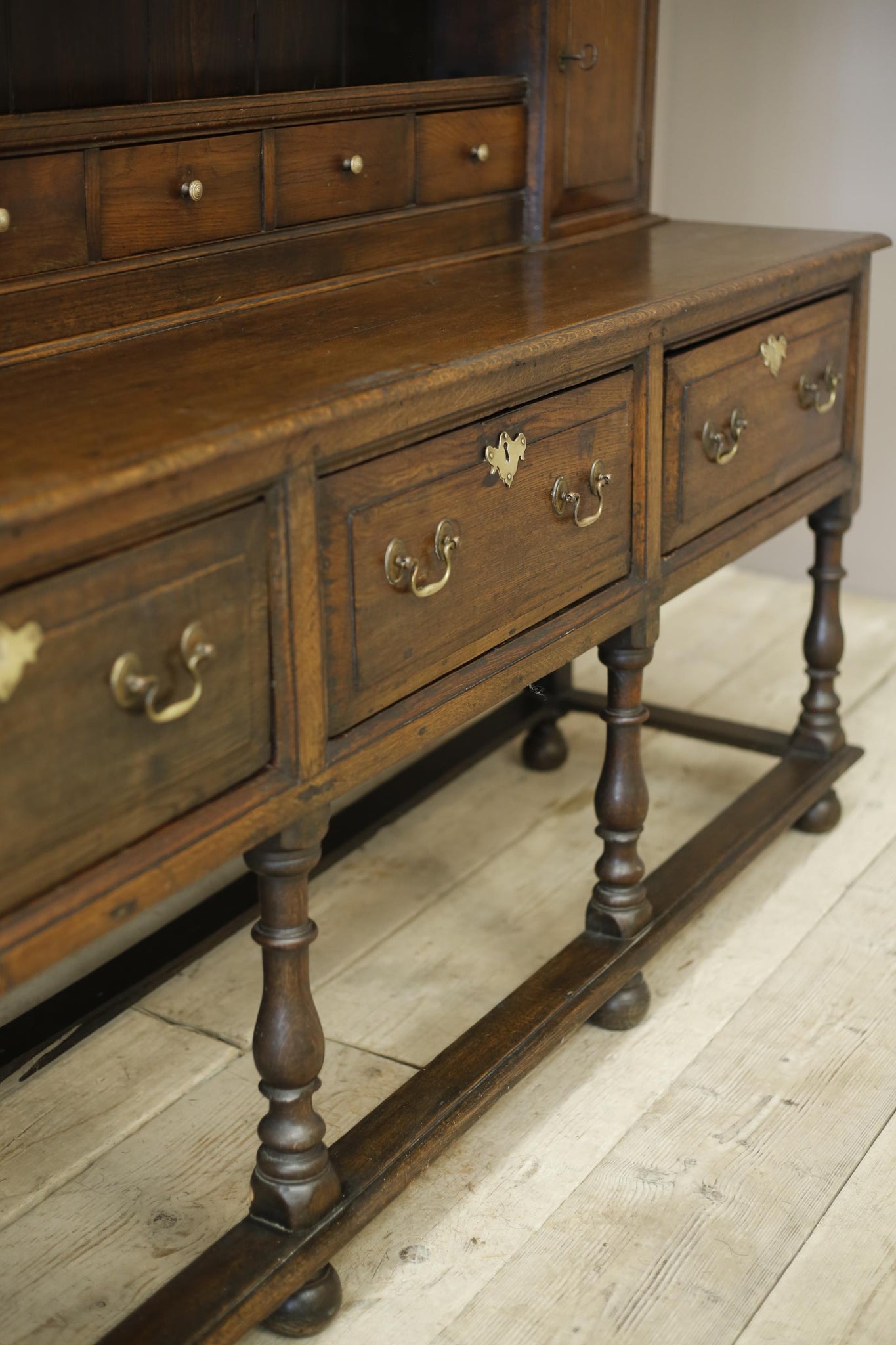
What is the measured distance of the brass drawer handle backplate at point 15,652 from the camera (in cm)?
102

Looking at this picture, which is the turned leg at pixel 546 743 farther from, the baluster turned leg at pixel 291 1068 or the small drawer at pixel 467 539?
the baluster turned leg at pixel 291 1068

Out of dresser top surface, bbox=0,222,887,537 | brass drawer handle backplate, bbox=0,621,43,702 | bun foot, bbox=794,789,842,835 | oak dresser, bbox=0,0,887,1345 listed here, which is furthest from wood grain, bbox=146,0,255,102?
bun foot, bbox=794,789,842,835

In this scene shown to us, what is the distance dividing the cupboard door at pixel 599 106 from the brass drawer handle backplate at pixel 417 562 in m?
0.86

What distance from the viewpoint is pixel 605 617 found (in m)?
1.77

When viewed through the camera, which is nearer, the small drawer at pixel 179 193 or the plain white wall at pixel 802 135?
the small drawer at pixel 179 193

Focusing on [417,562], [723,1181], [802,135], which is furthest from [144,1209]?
[802,135]

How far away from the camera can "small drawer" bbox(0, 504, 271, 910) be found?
1.05 m

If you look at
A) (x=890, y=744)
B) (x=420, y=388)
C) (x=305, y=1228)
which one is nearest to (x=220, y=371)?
(x=420, y=388)

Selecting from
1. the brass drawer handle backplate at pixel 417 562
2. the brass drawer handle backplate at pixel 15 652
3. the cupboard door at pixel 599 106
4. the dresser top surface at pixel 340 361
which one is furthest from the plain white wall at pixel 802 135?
the brass drawer handle backplate at pixel 15 652

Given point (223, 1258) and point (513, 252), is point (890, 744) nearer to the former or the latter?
point (513, 252)

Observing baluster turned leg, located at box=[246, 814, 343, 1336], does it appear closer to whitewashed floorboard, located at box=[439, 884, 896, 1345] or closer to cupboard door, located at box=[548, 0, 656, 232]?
whitewashed floorboard, located at box=[439, 884, 896, 1345]

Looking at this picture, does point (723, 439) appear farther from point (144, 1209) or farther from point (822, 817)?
point (144, 1209)

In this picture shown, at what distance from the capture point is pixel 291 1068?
1453mm

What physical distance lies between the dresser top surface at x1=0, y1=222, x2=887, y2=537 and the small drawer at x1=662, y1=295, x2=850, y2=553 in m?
0.07
